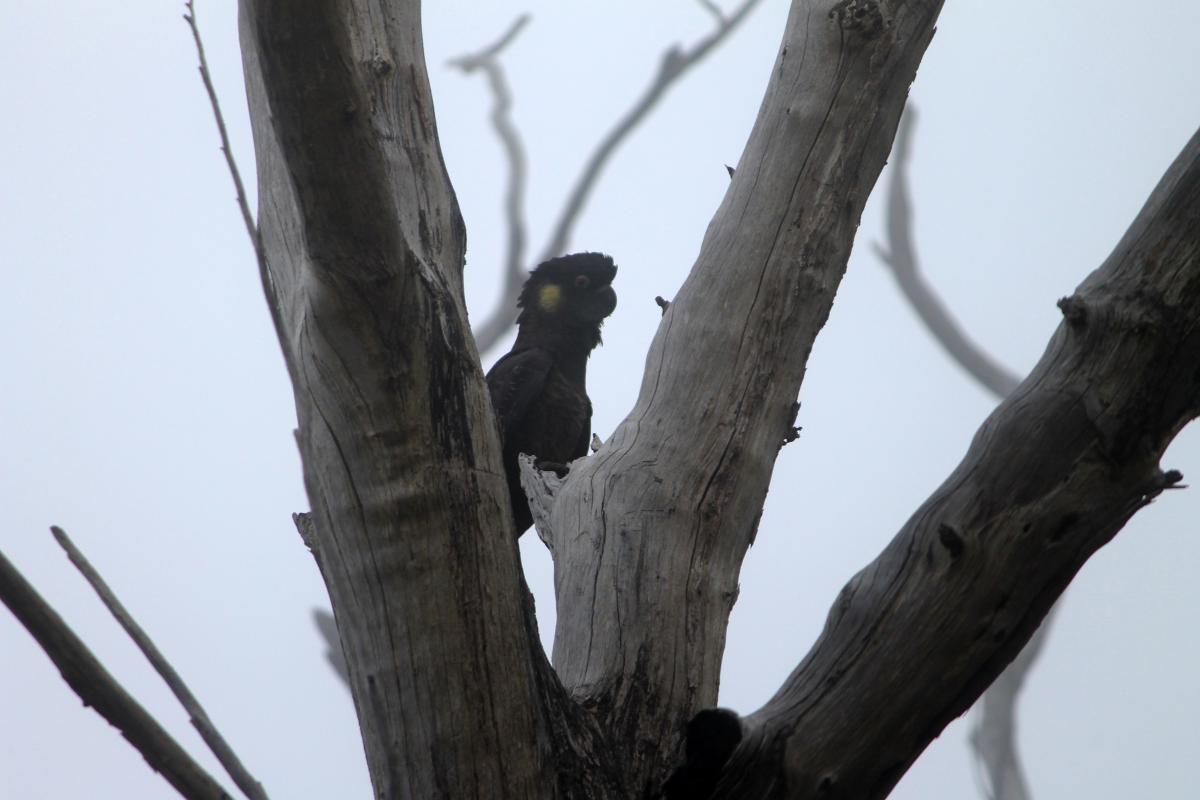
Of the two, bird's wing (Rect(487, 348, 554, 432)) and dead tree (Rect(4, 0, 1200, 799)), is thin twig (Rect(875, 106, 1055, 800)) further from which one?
dead tree (Rect(4, 0, 1200, 799))

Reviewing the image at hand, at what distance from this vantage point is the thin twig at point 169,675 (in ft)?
5.04

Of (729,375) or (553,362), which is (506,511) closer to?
(729,375)

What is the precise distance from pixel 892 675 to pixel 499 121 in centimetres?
907

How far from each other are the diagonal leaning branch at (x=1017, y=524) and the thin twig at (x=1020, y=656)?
755cm

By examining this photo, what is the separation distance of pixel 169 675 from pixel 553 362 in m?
3.91

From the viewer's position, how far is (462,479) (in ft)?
6.57

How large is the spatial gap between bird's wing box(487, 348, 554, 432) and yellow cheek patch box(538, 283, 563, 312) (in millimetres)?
236

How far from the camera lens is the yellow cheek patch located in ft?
18.2

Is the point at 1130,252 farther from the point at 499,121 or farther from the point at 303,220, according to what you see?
the point at 499,121

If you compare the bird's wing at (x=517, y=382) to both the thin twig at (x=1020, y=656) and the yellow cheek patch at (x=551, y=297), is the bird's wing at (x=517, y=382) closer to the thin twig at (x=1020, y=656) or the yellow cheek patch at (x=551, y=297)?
the yellow cheek patch at (x=551, y=297)

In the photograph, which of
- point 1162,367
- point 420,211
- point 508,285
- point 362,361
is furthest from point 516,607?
point 508,285

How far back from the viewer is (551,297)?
18.3 ft

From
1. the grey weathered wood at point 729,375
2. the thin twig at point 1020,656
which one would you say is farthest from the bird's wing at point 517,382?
the thin twig at point 1020,656

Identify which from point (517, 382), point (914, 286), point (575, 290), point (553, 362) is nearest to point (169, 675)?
point (517, 382)
